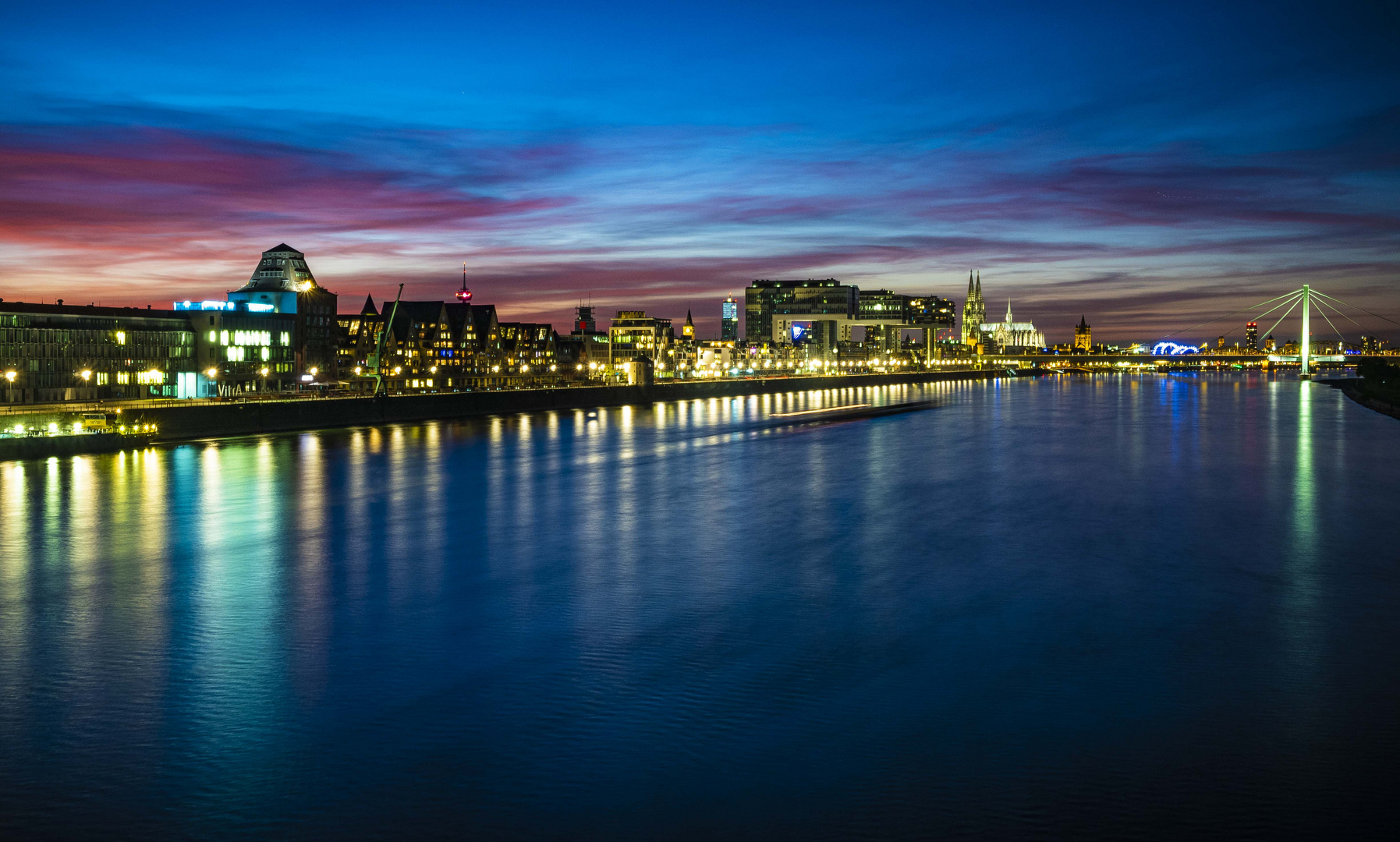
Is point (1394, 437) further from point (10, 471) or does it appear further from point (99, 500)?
point (10, 471)

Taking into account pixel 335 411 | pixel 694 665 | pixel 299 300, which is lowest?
pixel 694 665

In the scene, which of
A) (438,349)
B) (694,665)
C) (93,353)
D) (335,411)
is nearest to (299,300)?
(438,349)

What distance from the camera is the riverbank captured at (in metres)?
47.3

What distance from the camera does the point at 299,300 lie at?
128 meters

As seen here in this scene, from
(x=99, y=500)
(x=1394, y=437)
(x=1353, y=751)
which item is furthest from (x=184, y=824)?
(x=1394, y=437)

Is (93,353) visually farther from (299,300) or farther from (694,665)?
(694,665)

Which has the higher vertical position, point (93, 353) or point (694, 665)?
point (93, 353)

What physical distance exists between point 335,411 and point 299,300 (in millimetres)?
67415

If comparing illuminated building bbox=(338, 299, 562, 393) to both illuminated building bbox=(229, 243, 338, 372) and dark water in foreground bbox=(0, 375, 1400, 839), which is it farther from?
dark water in foreground bbox=(0, 375, 1400, 839)

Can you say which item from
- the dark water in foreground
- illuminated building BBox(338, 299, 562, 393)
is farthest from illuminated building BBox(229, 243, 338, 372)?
the dark water in foreground

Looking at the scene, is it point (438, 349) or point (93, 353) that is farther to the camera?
point (438, 349)

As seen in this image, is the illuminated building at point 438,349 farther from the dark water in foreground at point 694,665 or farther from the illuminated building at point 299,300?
the dark water in foreground at point 694,665

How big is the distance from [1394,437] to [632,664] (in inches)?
2336

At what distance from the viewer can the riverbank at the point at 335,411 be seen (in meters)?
47.3
